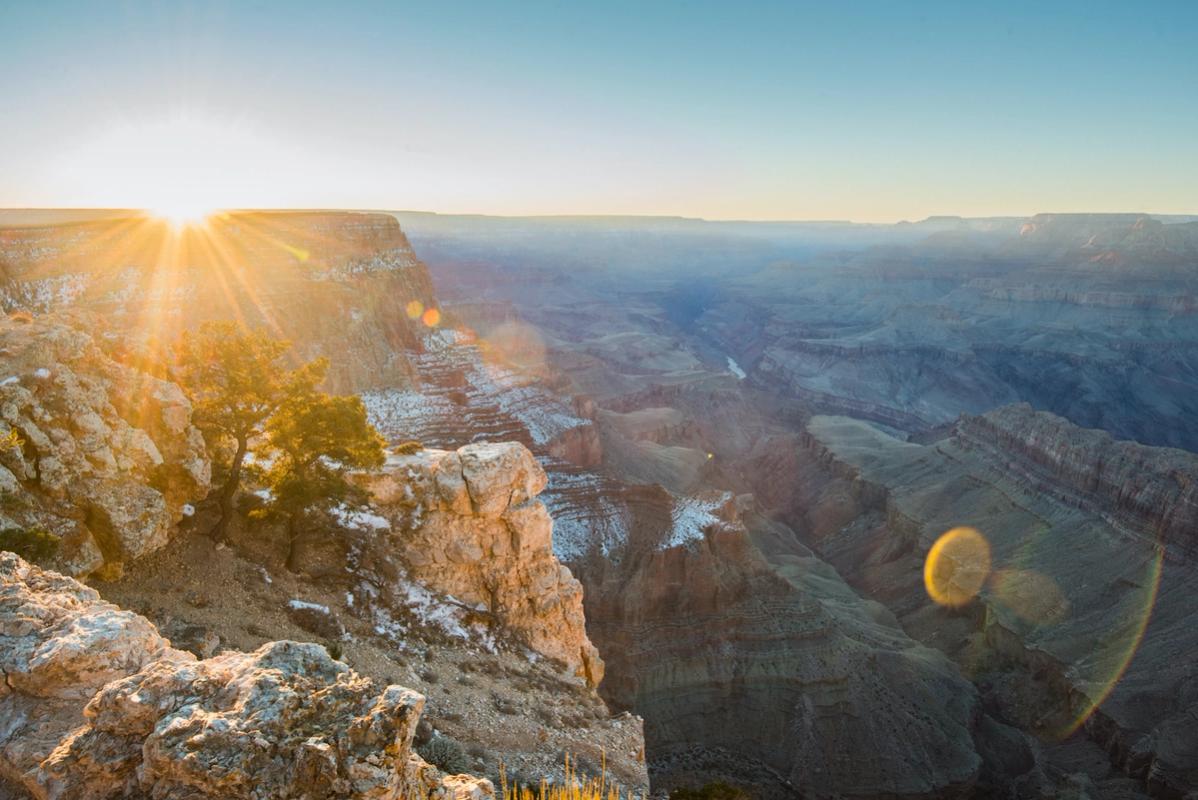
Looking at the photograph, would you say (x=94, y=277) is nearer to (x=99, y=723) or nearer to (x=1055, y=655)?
(x=99, y=723)

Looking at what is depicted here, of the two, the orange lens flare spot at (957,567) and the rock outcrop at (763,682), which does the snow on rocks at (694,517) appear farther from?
the orange lens flare spot at (957,567)

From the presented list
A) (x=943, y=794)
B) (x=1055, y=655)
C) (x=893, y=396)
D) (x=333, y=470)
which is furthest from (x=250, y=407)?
(x=893, y=396)

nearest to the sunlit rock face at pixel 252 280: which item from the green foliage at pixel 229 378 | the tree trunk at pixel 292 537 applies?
the green foliage at pixel 229 378

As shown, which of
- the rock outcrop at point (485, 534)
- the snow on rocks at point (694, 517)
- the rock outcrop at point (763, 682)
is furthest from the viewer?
the snow on rocks at point (694, 517)

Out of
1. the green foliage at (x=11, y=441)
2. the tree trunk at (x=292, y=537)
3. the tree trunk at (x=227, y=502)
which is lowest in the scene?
the tree trunk at (x=292, y=537)

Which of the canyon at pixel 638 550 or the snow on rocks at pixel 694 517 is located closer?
the canyon at pixel 638 550

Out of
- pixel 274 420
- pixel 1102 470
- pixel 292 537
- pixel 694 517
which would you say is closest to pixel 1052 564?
pixel 1102 470

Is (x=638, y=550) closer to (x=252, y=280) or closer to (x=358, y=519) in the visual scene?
(x=358, y=519)
